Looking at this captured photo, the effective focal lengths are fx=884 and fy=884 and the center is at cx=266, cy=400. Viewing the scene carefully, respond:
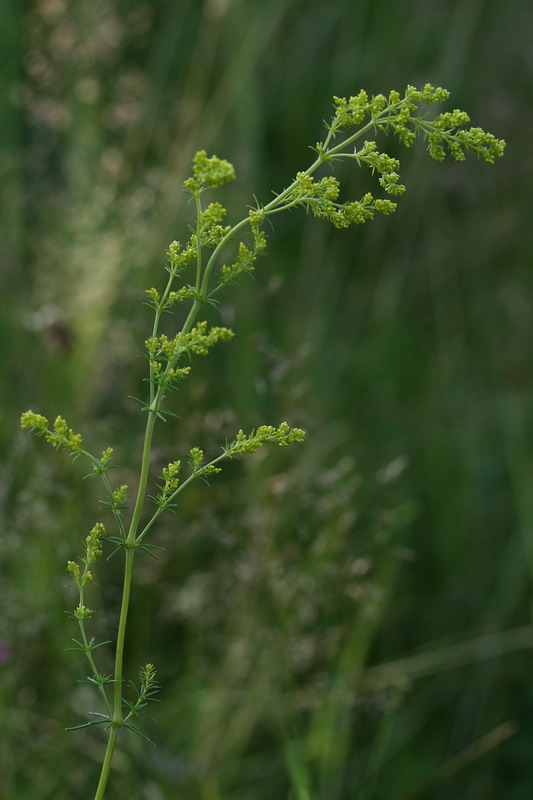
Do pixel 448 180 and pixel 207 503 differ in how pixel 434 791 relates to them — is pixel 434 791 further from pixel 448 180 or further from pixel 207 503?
pixel 448 180

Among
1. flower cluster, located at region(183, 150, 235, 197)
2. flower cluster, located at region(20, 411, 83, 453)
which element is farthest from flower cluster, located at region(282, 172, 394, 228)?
flower cluster, located at region(20, 411, 83, 453)

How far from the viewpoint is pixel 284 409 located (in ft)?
7.88

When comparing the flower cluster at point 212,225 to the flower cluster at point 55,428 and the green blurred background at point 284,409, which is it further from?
the green blurred background at point 284,409

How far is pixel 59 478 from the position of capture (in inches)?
95.5

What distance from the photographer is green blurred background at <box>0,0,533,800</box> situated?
2.04 m

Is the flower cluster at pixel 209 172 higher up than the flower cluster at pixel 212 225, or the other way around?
the flower cluster at pixel 209 172

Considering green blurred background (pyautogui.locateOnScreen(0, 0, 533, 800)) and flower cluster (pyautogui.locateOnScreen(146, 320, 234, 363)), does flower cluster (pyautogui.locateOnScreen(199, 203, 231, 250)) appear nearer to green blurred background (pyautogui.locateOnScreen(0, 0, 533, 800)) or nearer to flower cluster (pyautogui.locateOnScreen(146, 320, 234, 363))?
flower cluster (pyautogui.locateOnScreen(146, 320, 234, 363))

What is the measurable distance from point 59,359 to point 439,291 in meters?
1.62

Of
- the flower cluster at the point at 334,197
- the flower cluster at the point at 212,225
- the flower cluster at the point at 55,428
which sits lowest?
the flower cluster at the point at 55,428

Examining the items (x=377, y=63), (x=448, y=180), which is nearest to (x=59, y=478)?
(x=448, y=180)

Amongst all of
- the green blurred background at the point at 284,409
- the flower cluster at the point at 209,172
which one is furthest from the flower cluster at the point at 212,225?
the green blurred background at the point at 284,409

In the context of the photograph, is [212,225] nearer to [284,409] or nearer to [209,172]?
[209,172]

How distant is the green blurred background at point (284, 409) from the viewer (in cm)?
204

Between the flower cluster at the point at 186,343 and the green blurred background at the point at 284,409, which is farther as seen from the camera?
the green blurred background at the point at 284,409
